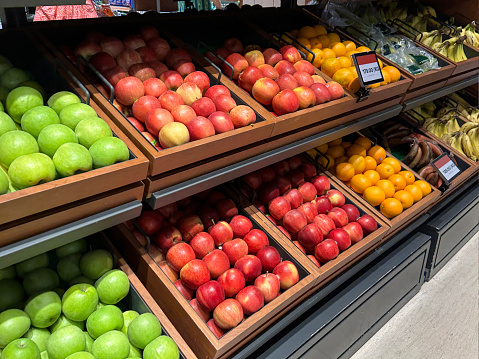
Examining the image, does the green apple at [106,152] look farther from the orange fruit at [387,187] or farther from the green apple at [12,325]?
the orange fruit at [387,187]

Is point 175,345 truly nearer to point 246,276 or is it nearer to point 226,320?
point 226,320

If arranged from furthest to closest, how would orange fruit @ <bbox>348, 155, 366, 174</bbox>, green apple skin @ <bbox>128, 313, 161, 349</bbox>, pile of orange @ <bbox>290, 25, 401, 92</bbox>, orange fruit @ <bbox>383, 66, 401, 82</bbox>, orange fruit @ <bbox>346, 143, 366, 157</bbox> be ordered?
orange fruit @ <bbox>346, 143, 366, 157</bbox>, orange fruit @ <bbox>348, 155, 366, 174</bbox>, orange fruit @ <bbox>383, 66, 401, 82</bbox>, pile of orange @ <bbox>290, 25, 401, 92</bbox>, green apple skin @ <bbox>128, 313, 161, 349</bbox>

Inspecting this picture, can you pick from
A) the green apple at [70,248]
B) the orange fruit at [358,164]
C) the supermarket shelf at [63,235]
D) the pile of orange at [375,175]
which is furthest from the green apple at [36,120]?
the orange fruit at [358,164]

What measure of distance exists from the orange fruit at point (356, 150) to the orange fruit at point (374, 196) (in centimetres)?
32

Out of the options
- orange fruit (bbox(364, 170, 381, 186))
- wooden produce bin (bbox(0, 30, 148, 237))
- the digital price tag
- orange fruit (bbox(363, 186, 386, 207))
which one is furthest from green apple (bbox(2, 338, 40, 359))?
the digital price tag

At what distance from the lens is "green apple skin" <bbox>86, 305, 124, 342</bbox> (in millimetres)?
1266

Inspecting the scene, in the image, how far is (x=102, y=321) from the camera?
127cm

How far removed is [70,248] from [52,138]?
50cm

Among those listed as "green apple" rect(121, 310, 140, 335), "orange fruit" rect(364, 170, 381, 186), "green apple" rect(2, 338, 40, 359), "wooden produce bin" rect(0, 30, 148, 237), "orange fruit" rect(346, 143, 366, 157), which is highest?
"wooden produce bin" rect(0, 30, 148, 237)

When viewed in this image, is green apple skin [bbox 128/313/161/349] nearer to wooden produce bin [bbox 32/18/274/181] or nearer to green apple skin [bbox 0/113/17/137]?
wooden produce bin [bbox 32/18/274/181]

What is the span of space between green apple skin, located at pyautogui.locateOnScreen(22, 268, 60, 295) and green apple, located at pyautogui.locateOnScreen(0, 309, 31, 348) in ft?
0.39

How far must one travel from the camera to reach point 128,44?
1666mm

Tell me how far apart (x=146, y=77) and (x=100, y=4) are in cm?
356

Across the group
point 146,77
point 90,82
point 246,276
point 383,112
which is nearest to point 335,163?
point 383,112
